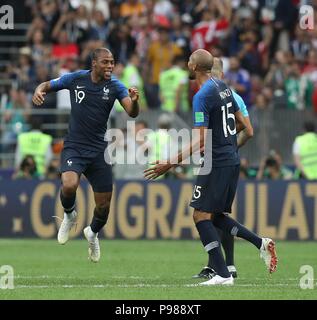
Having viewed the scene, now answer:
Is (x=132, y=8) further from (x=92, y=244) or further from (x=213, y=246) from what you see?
(x=213, y=246)

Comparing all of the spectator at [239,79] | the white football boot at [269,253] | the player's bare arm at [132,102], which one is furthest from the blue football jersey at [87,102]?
the spectator at [239,79]

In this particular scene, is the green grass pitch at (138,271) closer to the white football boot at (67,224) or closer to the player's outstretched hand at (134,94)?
the white football boot at (67,224)

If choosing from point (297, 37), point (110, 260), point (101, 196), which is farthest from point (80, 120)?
point (297, 37)

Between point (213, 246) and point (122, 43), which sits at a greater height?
point (122, 43)

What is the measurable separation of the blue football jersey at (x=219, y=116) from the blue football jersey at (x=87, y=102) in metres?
1.96

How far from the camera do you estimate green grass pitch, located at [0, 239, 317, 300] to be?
11.9 metres

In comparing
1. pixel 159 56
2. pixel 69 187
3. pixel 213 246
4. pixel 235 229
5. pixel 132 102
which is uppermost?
pixel 159 56

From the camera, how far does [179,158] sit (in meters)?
12.4

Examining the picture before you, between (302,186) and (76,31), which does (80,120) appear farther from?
(76,31)

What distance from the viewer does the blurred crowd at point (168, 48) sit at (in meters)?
24.4

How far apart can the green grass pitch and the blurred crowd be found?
405 cm

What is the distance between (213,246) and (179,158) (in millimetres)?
1094

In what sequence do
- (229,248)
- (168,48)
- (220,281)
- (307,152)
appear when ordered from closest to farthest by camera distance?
(220,281) < (229,248) < (307,152) < (168,48)

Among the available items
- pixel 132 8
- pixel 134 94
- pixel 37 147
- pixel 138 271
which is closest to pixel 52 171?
pixel 37 147
